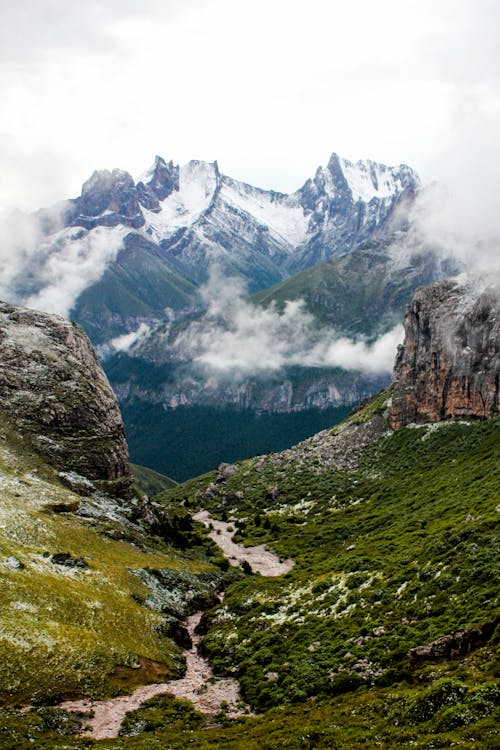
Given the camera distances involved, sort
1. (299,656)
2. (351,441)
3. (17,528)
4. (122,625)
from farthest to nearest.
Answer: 1. (351,441)
2. (17,528)
3. (122,625)
4. (299,656)

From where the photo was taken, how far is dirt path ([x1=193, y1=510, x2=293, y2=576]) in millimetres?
103000

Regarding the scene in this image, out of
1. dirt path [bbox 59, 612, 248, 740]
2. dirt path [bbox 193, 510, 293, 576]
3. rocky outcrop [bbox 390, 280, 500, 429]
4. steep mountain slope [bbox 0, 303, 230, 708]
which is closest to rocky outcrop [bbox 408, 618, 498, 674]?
dirt path [bbox 59, 612, 248, 740]

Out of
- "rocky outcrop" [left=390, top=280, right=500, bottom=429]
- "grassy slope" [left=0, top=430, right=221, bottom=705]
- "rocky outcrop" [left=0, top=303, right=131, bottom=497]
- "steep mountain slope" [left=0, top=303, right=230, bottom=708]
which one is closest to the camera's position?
"grassy slope" [left=0, top=430, right=221, bottom=705]

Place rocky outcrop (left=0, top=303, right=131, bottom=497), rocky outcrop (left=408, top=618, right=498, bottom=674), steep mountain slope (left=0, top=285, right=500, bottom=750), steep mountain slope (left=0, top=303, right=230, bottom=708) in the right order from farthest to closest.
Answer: rocky outcrop (left=0, top=303, right=131, bottom=497)
steep mountain slope (left=0, top=303, right=230, bottom=708)
rocky outcrop (left=408, top=618, right=498, bottom=674)
steep mountain slope (left=0, top=285, right=500, bottom=750)

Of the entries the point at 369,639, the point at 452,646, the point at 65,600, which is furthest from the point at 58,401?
the point at 452,646

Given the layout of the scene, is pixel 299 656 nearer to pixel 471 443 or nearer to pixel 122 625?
pixel 122 625

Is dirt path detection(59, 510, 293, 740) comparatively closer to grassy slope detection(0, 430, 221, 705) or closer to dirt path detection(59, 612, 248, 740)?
dirt path detection(59, 612, 248, 740)

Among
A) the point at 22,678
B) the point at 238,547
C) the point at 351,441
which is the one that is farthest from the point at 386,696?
the point at 351,441

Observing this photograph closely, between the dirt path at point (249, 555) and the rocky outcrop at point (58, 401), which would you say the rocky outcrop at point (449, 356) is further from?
the rocky outcrop at point (58, 401)

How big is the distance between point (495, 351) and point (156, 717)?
129m

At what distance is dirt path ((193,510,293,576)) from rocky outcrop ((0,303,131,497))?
92.0 feet

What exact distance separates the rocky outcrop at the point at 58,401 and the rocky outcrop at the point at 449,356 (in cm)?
9079

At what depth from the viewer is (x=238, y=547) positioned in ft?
407

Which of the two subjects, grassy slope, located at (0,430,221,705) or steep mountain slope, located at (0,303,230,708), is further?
steep mountain slope, located at (0,303,230,708)
